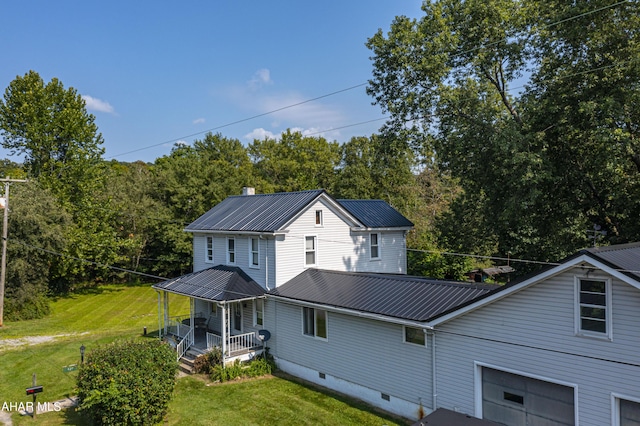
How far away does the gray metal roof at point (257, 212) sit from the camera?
1847cm

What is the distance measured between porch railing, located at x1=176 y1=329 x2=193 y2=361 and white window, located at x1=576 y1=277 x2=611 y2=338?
49.4 feet

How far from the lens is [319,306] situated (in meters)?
14.6

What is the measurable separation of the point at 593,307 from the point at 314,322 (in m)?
9.25

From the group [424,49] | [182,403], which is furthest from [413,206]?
[182,403]

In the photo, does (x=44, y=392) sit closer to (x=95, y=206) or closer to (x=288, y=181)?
(x=95, y=206)

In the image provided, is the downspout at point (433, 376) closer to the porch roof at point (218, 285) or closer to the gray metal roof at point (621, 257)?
the gray metal roof at point (621, 257)

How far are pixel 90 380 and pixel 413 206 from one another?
34.9 meters

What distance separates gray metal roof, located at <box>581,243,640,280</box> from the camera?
26.2ft

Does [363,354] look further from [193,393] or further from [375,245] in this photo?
[375,245]

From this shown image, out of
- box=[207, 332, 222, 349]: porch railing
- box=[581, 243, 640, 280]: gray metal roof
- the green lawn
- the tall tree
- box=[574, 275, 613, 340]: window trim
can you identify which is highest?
the tall tree

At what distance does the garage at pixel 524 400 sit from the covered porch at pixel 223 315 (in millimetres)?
9654

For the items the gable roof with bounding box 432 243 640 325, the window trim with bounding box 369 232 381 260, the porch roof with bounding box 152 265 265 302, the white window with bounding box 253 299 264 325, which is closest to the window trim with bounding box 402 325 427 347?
the gable roof with bounding box 432 243 640 325
